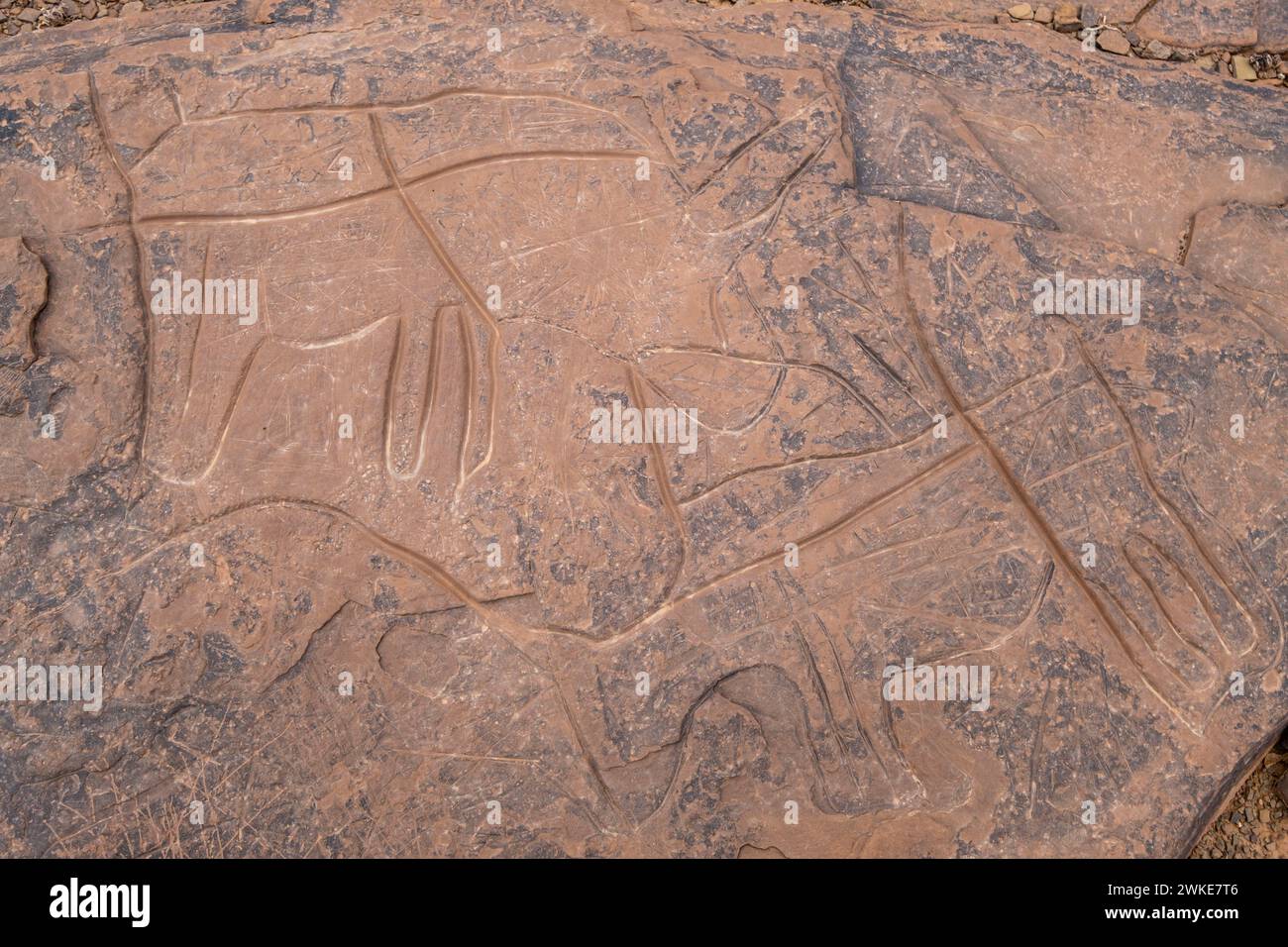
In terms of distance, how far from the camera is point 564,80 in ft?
12.9

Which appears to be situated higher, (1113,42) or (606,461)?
(1113,42)

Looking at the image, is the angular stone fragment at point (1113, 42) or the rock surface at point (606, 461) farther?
the angular stone fragment at point (1113, 42)

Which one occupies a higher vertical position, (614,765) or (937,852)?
(614,765)

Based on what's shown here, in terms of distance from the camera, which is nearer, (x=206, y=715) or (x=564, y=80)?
(x=206, y=715)

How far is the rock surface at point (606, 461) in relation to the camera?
366cm

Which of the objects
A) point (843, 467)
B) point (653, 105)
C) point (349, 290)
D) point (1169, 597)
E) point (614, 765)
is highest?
point (653, 105)

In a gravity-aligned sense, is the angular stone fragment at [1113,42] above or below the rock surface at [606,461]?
above

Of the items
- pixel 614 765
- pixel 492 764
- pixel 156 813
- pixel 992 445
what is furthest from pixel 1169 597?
pixel 156 813

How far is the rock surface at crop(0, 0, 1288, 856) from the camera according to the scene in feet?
12.0

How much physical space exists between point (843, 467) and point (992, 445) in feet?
1.74

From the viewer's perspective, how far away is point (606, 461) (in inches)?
148

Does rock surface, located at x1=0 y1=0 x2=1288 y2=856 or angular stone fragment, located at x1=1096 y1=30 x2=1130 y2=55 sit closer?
rock surface, located at x1=0 y1=0 x2=1288 y2=856

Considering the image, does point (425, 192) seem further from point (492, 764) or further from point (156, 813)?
point (156, 813)

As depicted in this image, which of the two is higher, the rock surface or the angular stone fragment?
the angular stone fragment
